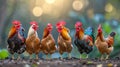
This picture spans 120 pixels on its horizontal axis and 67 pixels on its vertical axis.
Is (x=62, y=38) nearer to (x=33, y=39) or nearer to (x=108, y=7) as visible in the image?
(x=33, y=39)

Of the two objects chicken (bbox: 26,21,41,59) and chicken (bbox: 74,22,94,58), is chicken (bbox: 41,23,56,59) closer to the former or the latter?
chicken (bbox: 26,21,41,59)

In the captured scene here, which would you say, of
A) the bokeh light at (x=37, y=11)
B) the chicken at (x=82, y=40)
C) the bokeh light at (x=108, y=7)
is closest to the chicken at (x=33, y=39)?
the chicken at (x=82, y=40)

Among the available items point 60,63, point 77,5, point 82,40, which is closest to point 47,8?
point 77,5

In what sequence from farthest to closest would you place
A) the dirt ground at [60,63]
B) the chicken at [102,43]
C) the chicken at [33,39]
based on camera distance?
the chicken at [102,43], the chicken at [33,39], the dirt ground at [60,63]

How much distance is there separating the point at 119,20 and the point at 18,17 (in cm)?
148

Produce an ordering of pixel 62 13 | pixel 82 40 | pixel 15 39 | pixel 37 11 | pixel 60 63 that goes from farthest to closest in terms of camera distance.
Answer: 1. pixel 62 13
2. pixel 37 11
3. pixel 82 40
4. pixel 15 39
5. pixel 60 63

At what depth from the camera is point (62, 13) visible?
7.58 m

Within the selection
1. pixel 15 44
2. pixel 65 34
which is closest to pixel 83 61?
pixel 65 34

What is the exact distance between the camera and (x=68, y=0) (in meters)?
7.62

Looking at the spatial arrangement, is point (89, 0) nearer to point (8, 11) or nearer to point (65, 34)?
point (8, 11)

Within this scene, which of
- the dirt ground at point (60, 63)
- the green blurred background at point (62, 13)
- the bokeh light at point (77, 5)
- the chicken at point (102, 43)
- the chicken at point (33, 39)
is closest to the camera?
the dirt ground at point (60, 63)

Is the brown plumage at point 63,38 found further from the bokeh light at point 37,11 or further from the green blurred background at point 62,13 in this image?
the bokeh light at point 37,11

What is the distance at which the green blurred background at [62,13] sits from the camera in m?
7.37

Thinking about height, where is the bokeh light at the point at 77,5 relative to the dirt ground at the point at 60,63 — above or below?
above
